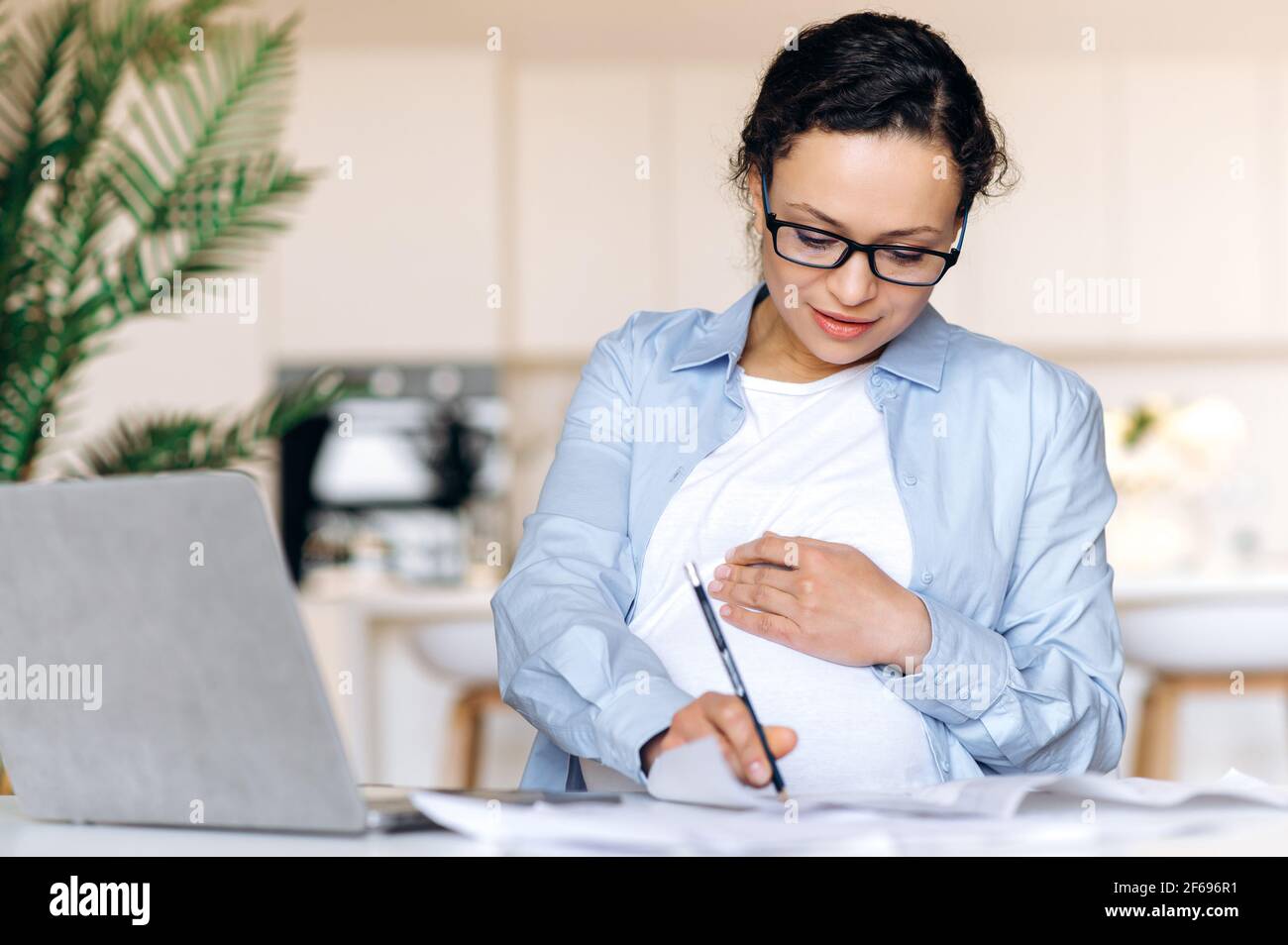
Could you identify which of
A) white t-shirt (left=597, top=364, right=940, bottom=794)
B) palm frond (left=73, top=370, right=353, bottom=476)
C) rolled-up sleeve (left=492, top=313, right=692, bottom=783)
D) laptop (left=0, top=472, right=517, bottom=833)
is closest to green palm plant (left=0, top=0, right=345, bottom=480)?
palm frond (left=73, top=370, right=353, bottom=476)

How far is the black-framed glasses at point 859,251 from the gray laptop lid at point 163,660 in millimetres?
608

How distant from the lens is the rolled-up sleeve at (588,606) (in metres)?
1.02

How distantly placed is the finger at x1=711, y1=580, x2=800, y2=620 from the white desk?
30 cm

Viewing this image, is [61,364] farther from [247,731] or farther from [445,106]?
[445,106]

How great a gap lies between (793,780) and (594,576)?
0.81 feet

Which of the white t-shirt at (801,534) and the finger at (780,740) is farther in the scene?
the white t-shirt at (801,534)

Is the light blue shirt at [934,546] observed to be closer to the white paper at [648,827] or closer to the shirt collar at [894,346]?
the shirt collar at [894,346]

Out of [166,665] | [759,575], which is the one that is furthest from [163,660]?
[759,575]

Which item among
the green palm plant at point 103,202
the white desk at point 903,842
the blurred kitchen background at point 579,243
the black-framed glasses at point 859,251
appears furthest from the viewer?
the blurred kitchen background at point 579,243

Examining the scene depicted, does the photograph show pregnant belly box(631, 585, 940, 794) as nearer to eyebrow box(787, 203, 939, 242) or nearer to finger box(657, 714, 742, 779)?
finger box(657, 714, 742, 779)

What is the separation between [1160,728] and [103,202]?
241 cm

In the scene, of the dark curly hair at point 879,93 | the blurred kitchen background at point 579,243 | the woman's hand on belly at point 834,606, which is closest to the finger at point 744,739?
the woman's hand on belly at point 834,606

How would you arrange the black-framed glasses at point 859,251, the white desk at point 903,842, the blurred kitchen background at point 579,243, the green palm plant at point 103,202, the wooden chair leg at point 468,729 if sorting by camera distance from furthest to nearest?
the blurred kitchen background at point 579,243, the wooden chair leg at point 468,729, the green palm plant at point 103,202, the black-framed glasses at point 859,251, the white desk at point 903,842

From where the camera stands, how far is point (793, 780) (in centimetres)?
111
